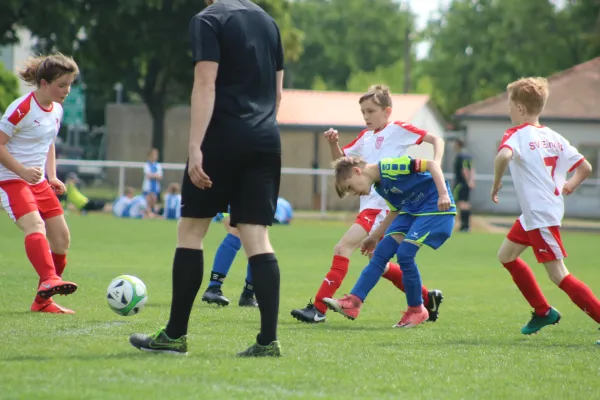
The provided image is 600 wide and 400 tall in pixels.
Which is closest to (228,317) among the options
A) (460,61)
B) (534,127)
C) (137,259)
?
(534,127)

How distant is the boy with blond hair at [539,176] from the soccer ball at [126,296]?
8.37 ft

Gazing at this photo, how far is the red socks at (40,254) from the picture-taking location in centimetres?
811

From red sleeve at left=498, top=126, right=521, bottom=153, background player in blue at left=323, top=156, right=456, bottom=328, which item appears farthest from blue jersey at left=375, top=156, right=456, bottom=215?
red sleeve at left=498, top=126, right=521, bottom=153

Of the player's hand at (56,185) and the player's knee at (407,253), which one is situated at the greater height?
the player's hand at (56,185)

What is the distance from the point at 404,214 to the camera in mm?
8461

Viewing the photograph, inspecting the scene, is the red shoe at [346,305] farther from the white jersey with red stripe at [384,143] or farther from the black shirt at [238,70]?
the black shirt at [238,70]

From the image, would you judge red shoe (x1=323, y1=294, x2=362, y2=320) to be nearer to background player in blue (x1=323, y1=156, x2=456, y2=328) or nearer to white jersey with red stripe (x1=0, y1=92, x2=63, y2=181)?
background player in blue (x1=323, y1=156, x2=456, y2=328)

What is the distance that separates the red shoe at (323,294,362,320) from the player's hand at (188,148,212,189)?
2.70 metres

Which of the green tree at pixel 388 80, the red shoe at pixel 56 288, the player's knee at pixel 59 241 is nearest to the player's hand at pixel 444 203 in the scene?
the red shoe at pixel 56 288

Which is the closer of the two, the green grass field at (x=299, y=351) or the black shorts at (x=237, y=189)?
the green grass field at (x=299, y=351)

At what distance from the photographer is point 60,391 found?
4.89m

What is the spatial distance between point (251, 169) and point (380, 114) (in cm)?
323

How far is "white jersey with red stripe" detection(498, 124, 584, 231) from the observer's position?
7.79 metres

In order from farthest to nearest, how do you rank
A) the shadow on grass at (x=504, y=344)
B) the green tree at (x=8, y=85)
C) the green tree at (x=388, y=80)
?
the green tree at (x=388, y=80) < the green tree at (x=8, y=85) < the shadow on grass at (x=504, y=344)
